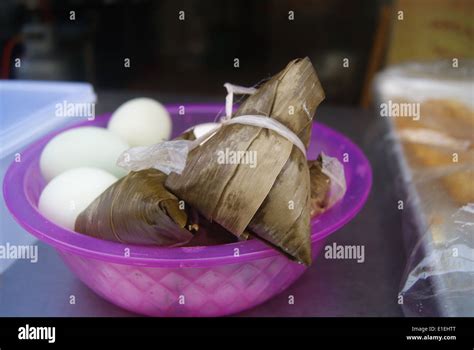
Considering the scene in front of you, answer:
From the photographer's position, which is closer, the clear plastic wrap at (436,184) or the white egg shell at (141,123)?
the clear plastic wrap at (436,184)

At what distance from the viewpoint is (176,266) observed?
518 millimetres

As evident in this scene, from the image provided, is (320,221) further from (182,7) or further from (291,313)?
(182,7)

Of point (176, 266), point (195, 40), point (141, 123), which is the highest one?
point (195, 40)

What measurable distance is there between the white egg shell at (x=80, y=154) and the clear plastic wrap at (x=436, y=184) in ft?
1.29

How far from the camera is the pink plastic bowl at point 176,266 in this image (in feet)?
1.72

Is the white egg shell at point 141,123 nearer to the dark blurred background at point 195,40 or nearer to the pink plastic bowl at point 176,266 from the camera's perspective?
the pink plastic bowl at point 176,266

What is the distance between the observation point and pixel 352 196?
2.10 ft

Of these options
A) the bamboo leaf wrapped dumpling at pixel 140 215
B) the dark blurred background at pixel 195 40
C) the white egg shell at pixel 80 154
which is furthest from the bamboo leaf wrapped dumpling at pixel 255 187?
the dark blurred background at pixel 195 40

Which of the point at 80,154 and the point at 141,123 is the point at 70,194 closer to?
the point at 80,154

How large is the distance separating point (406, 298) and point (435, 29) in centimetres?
134

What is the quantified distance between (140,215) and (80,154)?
0.20m

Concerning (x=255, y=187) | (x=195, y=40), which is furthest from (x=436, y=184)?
(x=195, y=40)

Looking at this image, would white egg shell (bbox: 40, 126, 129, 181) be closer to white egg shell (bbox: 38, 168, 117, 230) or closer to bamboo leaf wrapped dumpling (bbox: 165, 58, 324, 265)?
white egg shell (bbox: 38, 168, 117, 230)

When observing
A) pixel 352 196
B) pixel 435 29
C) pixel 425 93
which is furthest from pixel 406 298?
pixel 435 29
